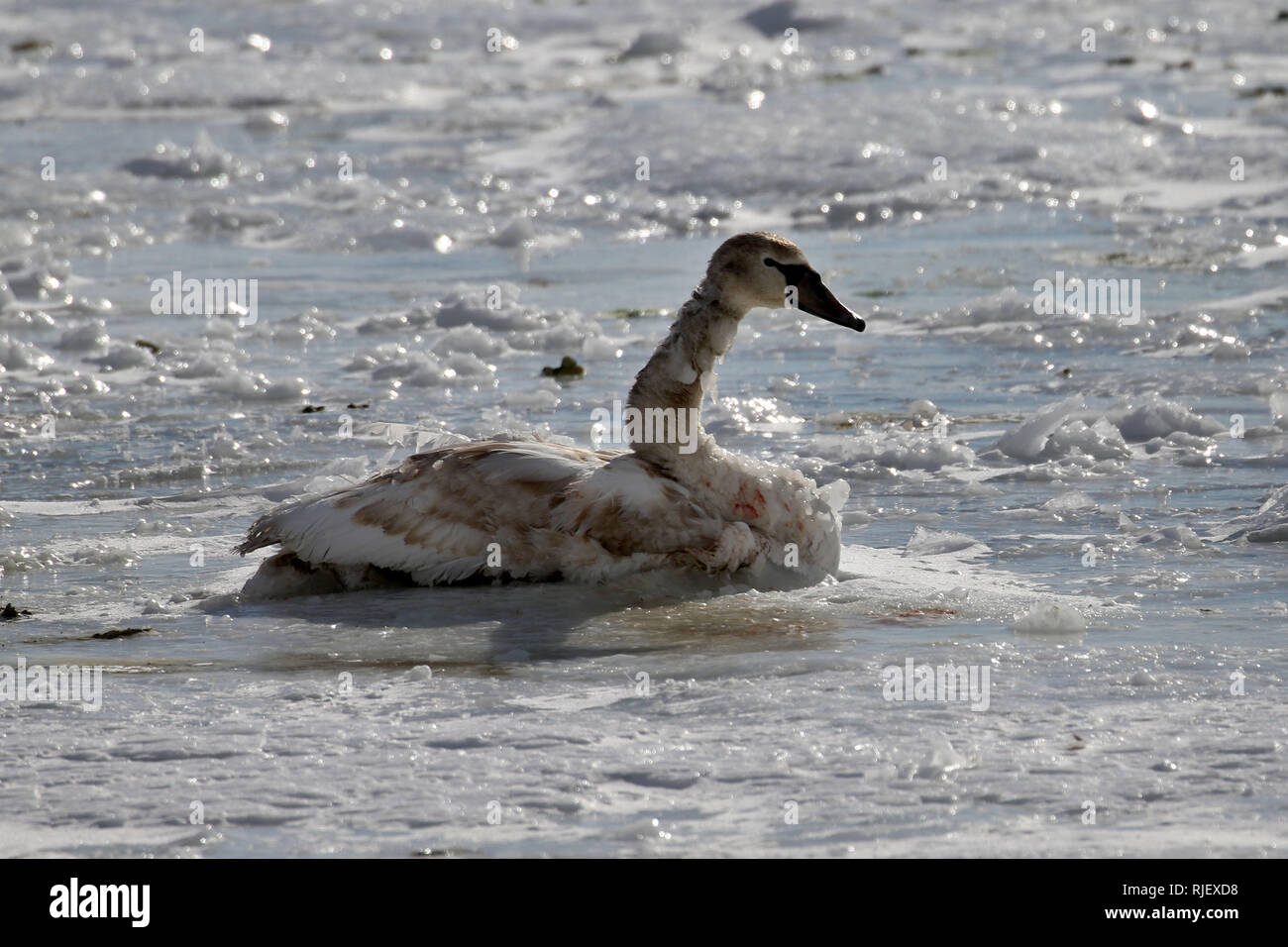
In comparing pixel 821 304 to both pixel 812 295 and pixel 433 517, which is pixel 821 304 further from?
pixel 433 517

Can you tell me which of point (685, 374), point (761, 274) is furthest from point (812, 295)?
point (685, 374)

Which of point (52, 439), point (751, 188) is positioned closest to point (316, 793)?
point (52, 439)

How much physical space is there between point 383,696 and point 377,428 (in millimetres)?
2477

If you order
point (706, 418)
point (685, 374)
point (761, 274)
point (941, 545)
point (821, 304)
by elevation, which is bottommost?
point (941, 545)

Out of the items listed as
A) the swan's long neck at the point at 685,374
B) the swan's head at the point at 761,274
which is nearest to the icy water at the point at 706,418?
the swan's long neck at the point at 685,374

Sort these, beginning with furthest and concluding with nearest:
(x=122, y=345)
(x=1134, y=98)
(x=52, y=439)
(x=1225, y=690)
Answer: (x=1134, y=98) < (x=122, y=345) < (x=52, y=439) < (x=1225, y=690)

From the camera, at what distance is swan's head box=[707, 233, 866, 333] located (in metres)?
7.26

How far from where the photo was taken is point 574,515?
22.9 feet

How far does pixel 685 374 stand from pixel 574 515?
29.0 inches

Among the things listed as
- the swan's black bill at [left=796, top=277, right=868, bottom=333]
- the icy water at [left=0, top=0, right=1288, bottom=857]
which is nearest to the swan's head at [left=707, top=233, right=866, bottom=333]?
the swan's black bill at [left=796, top=277, right=868, bottom=333]

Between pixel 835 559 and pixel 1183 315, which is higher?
pixel 1183 315

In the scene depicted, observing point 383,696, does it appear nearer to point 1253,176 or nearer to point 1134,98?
point 1253,176

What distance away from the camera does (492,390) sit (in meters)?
10.3

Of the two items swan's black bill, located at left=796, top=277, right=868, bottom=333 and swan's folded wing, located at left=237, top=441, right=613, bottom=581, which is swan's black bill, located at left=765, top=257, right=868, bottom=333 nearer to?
swan's black bill, located at left=796, top=277, right=868, bottom=333
